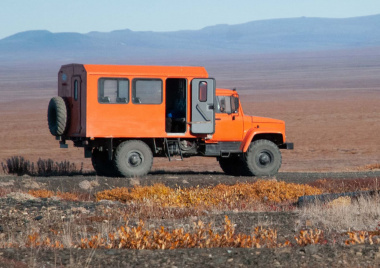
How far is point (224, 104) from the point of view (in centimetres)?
1798

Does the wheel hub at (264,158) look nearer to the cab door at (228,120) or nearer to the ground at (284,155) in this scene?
the cab door at (228,120)

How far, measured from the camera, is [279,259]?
21.9 feet

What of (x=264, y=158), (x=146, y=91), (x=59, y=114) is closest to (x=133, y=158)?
(x=146, y=91)

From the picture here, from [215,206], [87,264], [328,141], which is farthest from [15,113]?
[87,264]

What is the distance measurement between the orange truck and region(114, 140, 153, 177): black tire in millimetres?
23

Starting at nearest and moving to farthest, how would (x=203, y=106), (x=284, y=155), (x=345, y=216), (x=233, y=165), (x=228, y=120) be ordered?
1. (x=345, y=216)
2. (x=203, y=106)
3. (x=228, y=120)
4. (x=233, y=165)
5. (x=284, y=155)

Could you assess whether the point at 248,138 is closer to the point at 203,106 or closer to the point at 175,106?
the point at 203,106

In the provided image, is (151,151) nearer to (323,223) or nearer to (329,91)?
(323,223)

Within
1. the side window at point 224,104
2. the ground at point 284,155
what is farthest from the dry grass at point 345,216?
the side window at point 224,104

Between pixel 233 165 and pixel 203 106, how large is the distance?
8.80 ft

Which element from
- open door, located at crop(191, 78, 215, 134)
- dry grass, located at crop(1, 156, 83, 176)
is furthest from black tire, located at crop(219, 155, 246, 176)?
dry grass, located at crop(1, 156, 83, 176)

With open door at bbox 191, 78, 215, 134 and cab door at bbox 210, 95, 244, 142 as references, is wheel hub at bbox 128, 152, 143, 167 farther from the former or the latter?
cab door at bbox 210, 95, 244, 142

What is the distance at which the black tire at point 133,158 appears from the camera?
17422 millimetres

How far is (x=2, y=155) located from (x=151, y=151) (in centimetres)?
1130
